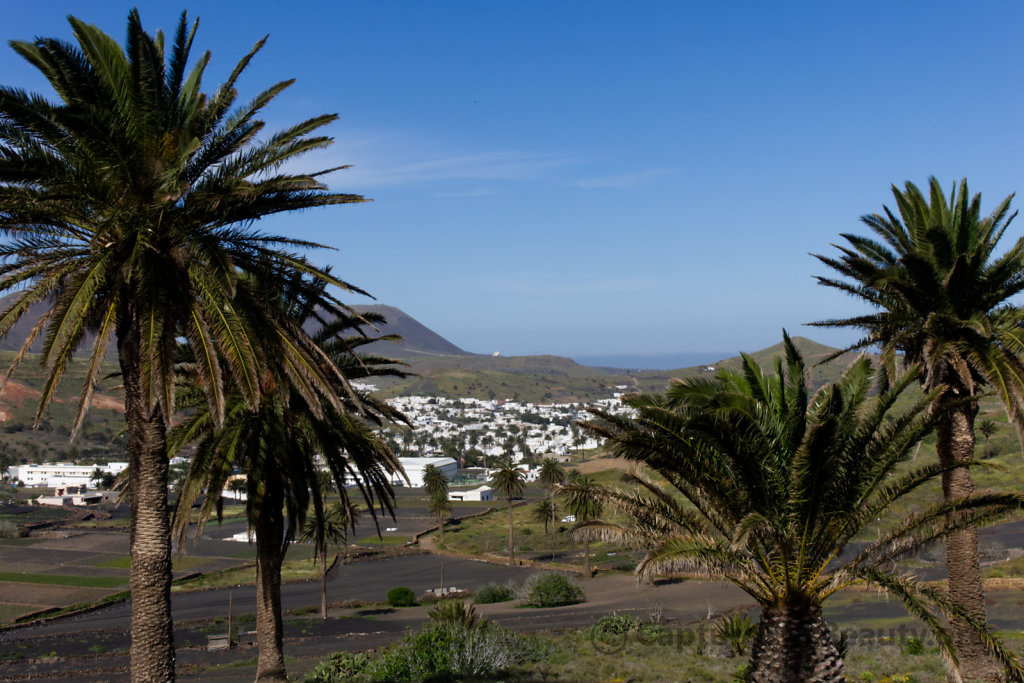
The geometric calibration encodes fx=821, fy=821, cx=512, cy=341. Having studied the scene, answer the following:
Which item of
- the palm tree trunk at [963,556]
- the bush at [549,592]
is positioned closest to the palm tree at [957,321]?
the palm tree trunk at [963,556]

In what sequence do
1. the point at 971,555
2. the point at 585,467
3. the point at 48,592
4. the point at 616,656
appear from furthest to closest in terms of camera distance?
the point at 585,467, the point at 48,592, the point at 616,656, the point at 971,555

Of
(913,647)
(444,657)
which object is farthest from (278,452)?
(913,647)

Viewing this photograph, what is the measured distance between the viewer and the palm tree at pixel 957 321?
16.0 meters

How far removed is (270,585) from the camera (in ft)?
60.0

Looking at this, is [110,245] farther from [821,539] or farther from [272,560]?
[821,539]

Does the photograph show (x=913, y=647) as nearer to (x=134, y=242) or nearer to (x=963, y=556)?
(x=963, y=556)

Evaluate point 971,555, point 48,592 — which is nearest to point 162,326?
point 971,555

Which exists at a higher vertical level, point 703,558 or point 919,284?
point 919,284

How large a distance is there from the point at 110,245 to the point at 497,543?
7425 cm

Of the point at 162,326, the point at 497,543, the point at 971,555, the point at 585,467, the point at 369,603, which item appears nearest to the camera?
the point at 162,326

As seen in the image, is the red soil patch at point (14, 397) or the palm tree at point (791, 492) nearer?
the palm tree at point (791, 492)

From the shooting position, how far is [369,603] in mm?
56344

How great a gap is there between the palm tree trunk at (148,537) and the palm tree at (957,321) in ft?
44.6

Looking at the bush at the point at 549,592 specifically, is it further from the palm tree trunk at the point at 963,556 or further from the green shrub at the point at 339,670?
the palm tree trunk at the point at 963,556
